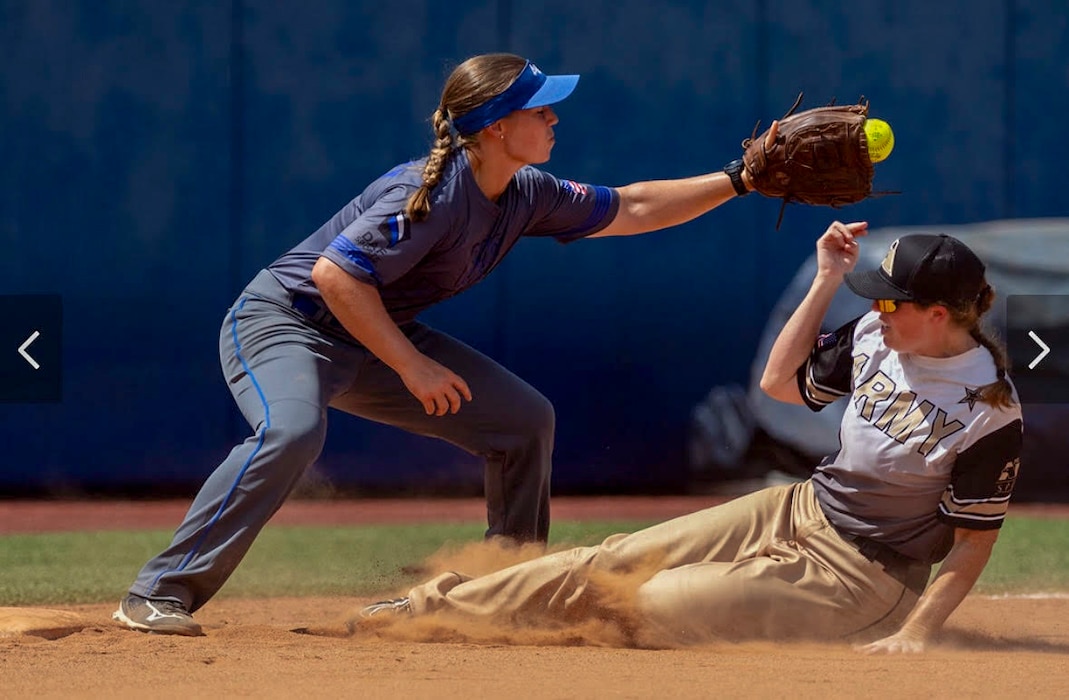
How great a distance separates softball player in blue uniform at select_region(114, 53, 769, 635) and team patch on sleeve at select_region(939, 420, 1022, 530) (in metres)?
1.43

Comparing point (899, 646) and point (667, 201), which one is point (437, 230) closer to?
point (667, 201)

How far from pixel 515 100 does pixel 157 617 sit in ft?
6.19

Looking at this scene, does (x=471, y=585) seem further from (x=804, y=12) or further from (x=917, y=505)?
(x=804, y=12)

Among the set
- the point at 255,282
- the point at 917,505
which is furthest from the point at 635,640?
the point at 255,282

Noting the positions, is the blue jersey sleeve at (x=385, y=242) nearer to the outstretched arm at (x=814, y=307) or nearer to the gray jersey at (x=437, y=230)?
the gray jersey at (x=437, y=230)

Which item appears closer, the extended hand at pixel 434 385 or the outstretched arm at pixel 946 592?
the outstretched arm at pixel 946 592

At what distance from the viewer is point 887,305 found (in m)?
4.13

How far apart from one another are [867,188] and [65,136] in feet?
22.1

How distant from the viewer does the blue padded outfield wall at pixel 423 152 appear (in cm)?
1023

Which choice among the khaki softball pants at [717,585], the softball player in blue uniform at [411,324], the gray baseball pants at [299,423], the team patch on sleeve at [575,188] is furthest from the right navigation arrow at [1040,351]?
the khaki softball pants at [717,585]

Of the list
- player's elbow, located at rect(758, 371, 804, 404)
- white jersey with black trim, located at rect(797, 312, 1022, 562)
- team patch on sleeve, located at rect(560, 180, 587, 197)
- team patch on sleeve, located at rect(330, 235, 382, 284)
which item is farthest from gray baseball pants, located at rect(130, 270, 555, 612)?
white jersey with black trim, located at rect(797, 312, 1022, 562)

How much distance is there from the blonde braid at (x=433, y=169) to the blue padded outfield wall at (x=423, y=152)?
566 cm

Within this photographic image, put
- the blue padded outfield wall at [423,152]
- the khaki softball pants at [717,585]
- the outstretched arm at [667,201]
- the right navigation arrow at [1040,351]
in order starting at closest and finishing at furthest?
the khaki softball pants at [717,585] < the outstretched arm at [667,201] < the right navigation arrow at [1040,351] < the blue padded outfield wall at [423,152]

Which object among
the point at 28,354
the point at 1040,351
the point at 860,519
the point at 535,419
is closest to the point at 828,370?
the point at 860,519
